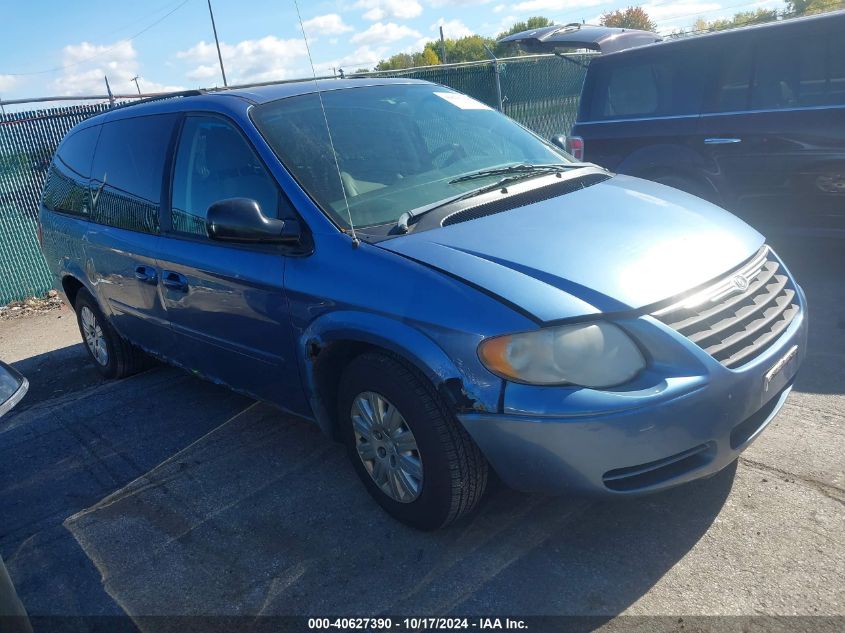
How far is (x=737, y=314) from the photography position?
2736 millimetres

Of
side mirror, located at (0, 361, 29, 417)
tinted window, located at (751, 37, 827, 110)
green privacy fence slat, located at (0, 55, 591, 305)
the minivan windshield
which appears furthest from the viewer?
green privacy fence slat, located at (0, 55, 591, 305)

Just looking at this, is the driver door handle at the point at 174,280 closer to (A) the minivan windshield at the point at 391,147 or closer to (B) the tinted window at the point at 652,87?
(A) the minivan windshield at the point at 391,147

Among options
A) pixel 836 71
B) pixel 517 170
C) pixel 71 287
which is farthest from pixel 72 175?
pixel 836 71

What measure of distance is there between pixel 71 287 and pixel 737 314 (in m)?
4.79

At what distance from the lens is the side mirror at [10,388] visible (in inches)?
92.4

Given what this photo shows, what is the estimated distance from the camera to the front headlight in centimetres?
243

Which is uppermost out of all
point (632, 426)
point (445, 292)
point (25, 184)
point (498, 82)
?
point (498, 82)

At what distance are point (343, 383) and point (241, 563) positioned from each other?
2.77 ft

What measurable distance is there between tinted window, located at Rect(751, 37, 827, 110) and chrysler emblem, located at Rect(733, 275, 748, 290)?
3.29 m

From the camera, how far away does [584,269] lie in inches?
103

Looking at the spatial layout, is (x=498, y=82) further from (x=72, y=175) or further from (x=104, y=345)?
(x=104, y=345)

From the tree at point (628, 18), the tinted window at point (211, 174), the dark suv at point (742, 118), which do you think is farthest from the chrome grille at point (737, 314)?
the tree at point (628, 18)

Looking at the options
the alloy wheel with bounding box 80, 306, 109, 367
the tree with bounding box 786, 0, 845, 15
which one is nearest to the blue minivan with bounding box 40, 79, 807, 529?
the alloy wheel with bounding box 80, 306, 109, 367

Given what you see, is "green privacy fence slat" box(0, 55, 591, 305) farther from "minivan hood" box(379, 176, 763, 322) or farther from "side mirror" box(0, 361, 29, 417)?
"side mirror" box(0, 361, 29, 417)
